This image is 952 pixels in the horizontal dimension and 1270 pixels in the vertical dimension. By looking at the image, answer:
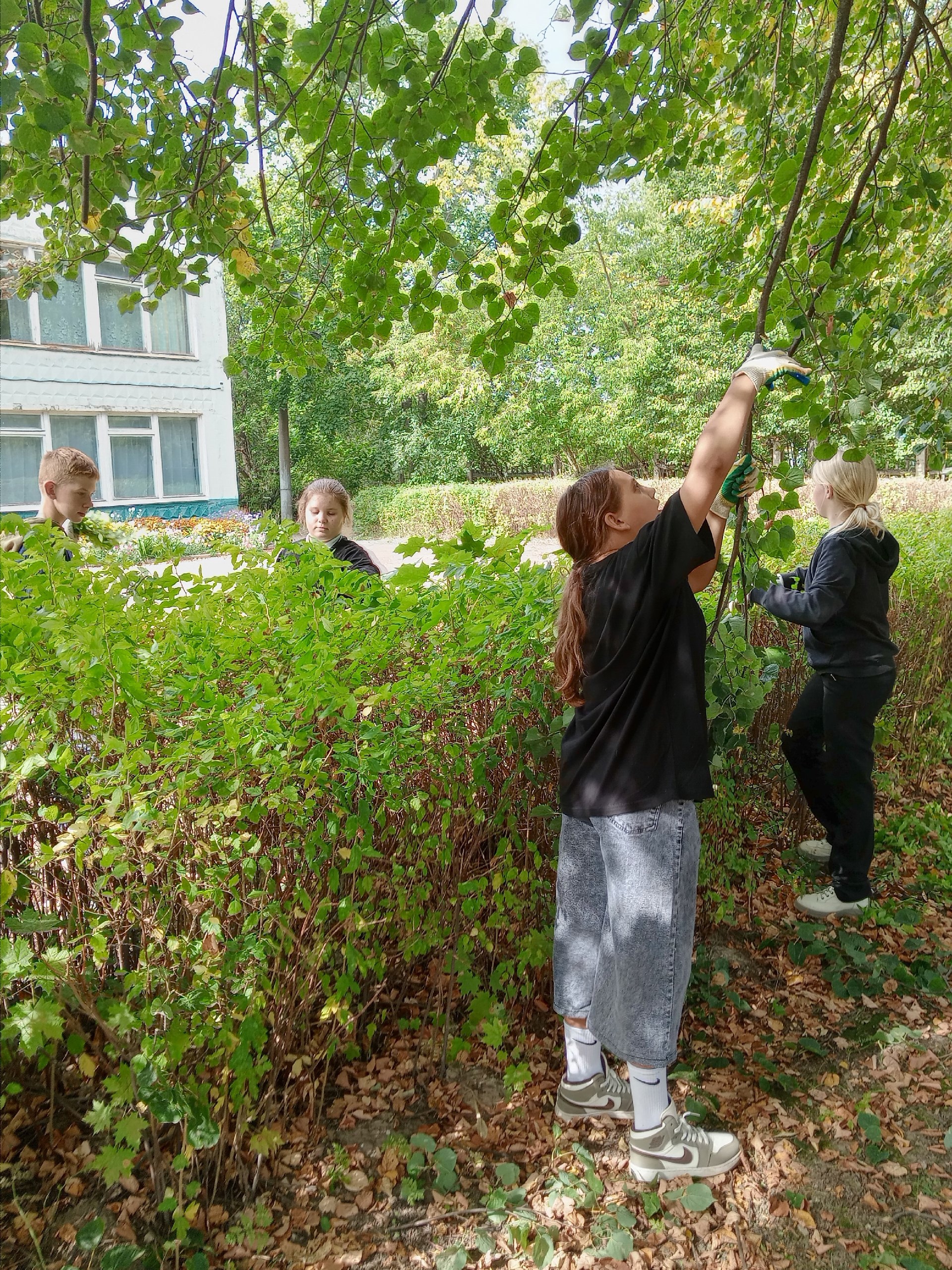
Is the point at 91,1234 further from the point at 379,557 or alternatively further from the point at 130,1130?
the point at 379,557

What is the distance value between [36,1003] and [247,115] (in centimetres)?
357

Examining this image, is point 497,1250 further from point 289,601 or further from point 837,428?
point 837,428

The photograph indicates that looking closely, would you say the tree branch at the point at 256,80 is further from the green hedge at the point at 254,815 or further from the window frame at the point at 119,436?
the window frame at the point at 119,436

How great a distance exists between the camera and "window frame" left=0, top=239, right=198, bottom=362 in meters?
18.7

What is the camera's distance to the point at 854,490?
3283 millimetres

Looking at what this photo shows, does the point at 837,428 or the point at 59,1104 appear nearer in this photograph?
the point at 59,1104

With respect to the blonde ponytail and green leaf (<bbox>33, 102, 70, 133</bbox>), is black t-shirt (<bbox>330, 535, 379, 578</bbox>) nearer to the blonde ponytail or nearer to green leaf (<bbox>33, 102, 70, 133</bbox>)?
the blonde ponytail

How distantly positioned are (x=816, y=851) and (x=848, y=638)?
1099mm

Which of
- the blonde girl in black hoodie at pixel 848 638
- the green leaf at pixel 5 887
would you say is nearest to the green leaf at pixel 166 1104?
the green leaf at pixel 5 887

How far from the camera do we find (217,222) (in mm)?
3090

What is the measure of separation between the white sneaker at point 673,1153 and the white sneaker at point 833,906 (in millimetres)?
1473

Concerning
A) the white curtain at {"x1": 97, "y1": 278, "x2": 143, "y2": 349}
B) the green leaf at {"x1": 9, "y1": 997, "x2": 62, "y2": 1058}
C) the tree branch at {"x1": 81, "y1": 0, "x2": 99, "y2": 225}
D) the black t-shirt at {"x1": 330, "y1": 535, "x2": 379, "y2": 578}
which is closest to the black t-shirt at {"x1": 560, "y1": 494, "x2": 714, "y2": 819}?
the green leaf at {"x1": 9, "y1": 997, "x2": 62, "y2": 1058}

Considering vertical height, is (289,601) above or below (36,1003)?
above

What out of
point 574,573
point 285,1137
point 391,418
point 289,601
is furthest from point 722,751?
point 391,418
